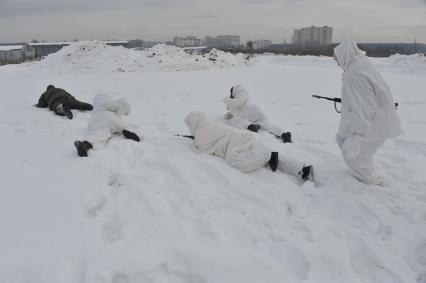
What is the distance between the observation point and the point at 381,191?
4551 millimetres

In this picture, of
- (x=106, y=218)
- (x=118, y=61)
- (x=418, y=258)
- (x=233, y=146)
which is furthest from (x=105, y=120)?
(x=118, y=61)

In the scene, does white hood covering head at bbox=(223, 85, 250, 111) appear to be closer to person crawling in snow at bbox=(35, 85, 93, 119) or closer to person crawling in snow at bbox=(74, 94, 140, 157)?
person crawling in snow at bbox=(74, 94, 140, 157)

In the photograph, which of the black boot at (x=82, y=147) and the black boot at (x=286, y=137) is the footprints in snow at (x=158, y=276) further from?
the black boot at (x=286, y=137)

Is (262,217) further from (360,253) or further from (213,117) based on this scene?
(213,117)

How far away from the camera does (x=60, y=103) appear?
7.95 meters

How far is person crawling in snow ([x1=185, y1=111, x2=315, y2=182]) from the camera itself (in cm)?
487

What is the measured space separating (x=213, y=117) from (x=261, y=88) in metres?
5.03

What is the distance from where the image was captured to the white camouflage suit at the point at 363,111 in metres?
4.51

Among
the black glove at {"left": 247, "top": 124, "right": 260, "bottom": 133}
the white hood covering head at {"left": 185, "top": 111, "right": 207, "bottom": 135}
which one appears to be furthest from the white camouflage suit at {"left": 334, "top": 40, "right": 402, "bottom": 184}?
the black glove at {"left": 247, "top": 124, "right": 260, "bottom": 133}

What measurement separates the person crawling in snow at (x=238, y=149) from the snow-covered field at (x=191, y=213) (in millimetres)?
139

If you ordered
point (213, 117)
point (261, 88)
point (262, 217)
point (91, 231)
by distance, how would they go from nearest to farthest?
1. point (91, 231)
2. point (262, 217)
3. point (213, 117)
4. point (261, 88)

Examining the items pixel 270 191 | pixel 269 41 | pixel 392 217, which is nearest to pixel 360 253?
pixel 392 217

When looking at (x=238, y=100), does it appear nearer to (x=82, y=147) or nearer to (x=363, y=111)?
(x=363, y=111)

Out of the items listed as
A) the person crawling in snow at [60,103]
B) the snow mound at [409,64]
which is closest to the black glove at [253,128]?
the person crawling in snow at [60,103]
